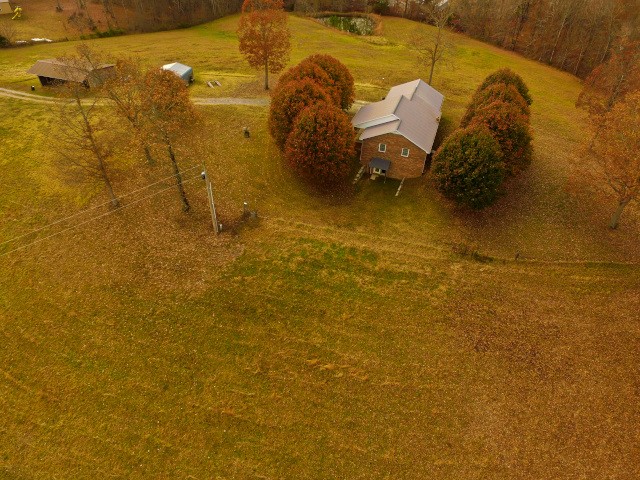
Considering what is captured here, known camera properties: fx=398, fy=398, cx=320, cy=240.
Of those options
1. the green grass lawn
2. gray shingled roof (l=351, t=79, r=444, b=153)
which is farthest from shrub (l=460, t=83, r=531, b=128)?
the green grass lawn

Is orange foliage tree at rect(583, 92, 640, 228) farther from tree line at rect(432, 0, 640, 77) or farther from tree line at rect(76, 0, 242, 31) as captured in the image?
tree line at rect(76, 0, 242, 31)

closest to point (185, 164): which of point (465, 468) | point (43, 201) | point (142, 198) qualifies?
point (142, 198)

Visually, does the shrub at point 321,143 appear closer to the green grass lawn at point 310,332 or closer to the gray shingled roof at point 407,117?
the green grass lawn at point 310,332

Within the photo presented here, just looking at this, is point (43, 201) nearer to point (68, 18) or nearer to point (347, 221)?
point (347, 221)

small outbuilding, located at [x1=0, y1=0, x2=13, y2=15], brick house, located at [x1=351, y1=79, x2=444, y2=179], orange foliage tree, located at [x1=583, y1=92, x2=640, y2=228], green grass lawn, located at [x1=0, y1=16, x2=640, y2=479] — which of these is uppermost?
small outbuilding, located at [x1=0, y1=0, x2=13, y2=15]

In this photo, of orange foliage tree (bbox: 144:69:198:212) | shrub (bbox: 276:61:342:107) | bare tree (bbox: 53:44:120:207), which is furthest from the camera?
shrub (bbox: 276:61:342:107)

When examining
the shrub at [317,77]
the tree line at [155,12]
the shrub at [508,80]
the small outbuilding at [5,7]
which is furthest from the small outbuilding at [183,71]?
the small outbuilding at [5,7]

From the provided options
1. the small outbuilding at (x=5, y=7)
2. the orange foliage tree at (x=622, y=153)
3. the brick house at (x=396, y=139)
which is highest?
the small outbuilding at (x=5, y=7)
